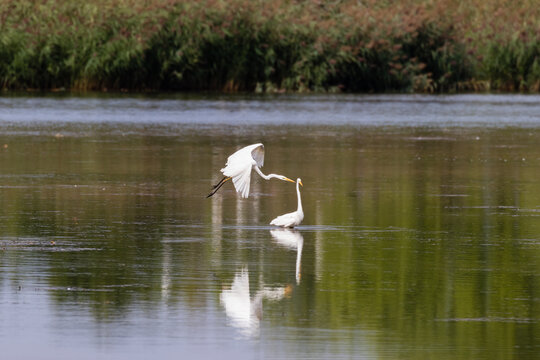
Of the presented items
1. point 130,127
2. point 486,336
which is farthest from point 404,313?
point 130,127

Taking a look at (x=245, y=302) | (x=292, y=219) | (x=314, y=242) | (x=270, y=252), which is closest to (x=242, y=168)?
(x=292, y=219)

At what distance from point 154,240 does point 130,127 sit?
51.8 feet

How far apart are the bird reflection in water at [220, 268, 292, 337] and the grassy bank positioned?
31.1m

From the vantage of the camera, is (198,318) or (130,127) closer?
(198,318)

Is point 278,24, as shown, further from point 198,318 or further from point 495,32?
point 198,318

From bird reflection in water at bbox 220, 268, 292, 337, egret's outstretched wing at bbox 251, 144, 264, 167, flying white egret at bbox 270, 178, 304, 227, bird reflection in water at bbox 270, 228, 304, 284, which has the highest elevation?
egret's outstretched wing at bbox 251, 144, 264, 167

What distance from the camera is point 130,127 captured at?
26.5m

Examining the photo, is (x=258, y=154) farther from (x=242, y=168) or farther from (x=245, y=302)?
(x=245, y=302)

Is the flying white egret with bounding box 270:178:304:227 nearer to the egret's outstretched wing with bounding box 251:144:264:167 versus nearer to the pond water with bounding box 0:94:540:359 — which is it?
the pond water with bounding box 0:94:540:359

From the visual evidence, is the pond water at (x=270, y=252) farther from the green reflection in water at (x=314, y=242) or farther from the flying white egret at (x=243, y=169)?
the flying white egret at (x=243, y=169)

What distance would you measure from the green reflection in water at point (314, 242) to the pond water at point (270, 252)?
0.08ft

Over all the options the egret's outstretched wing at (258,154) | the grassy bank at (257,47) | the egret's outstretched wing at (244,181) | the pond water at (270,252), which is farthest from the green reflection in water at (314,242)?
the grassy bank at (257,47)

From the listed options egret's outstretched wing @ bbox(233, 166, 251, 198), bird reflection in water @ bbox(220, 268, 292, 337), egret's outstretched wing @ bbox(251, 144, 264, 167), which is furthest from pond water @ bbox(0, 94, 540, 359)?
egret's outstretched wing @ bbox(251, 144, 264, 167)

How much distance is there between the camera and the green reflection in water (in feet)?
25.9
